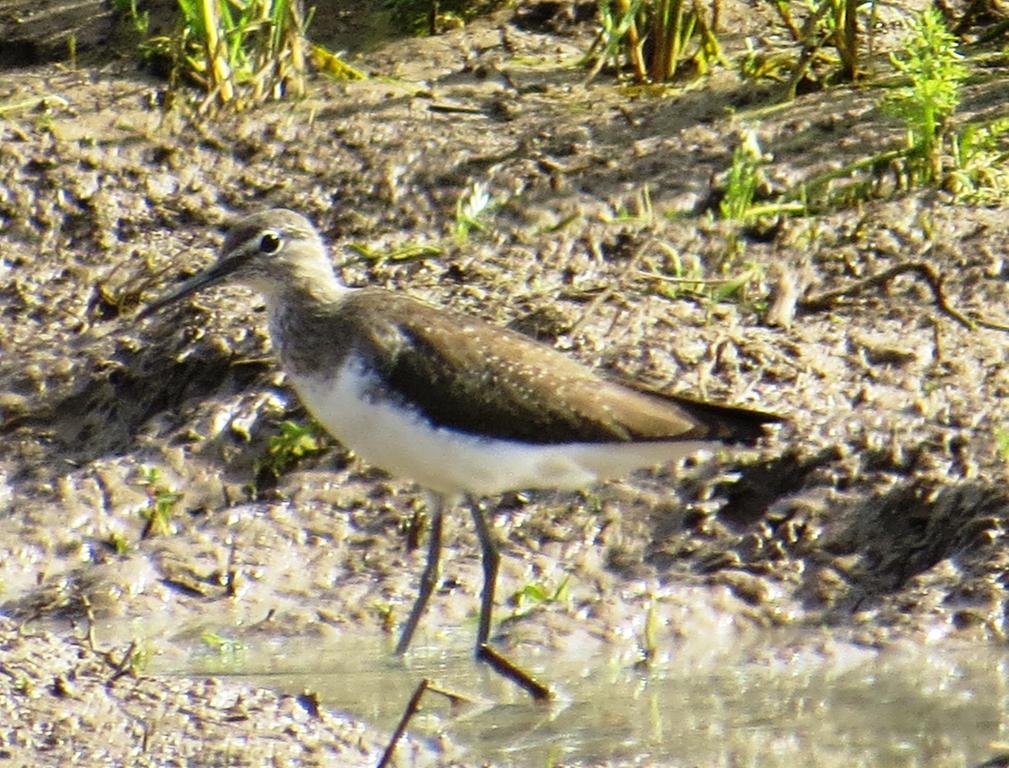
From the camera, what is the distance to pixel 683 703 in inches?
240

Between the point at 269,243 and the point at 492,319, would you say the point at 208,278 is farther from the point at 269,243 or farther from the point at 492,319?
the point at 492,319

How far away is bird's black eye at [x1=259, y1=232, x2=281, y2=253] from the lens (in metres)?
6.96

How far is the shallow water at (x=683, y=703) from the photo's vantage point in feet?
18.6

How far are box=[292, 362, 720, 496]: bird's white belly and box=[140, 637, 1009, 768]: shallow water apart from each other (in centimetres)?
65

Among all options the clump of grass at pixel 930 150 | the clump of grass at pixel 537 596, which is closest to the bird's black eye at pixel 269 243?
the clump of grass at pixel 537 596

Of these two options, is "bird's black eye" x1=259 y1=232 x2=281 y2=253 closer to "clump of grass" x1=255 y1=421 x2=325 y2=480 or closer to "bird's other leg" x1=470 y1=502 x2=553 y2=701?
"clump of grass" x1=255 y1=421 x2=325 y2=480

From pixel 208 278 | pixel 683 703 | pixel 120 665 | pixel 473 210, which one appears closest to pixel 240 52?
pixel 473 210

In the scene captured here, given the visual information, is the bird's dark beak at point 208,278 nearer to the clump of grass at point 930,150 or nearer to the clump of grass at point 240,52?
the clump of grass at point 240,52

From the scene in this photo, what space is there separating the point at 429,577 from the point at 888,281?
2465 millimetres

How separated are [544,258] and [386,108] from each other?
1286mm

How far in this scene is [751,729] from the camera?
5859 mm

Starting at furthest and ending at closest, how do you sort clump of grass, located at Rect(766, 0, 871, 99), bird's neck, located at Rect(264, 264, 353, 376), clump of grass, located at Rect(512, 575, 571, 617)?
clump of grass, located at Rect(766, 0, 871, 99) → clump of grass, located at Rect(512, 575, 571, 617) → bird's neck, located at Rect(264, 264, 353, 376)

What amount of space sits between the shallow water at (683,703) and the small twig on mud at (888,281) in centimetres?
183

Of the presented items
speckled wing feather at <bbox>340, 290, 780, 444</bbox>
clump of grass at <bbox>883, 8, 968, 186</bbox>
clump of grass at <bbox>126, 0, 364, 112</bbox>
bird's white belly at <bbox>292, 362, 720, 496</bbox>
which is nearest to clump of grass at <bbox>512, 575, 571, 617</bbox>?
bird's white belly at <bbox>292, 362, 720, 496</bbox>
